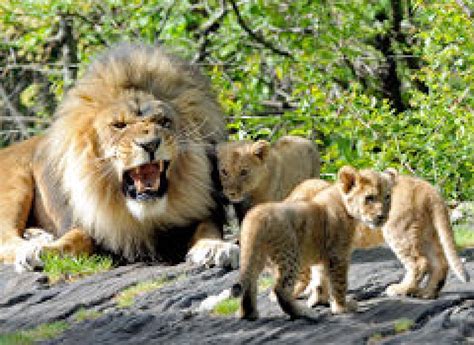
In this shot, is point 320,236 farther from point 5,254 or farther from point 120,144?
point 5,254

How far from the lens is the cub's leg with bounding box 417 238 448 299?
17.1 ft

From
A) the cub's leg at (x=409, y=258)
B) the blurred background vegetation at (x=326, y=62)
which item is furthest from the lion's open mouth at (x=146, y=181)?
the blurred background vegetation at (x=326, y=62)

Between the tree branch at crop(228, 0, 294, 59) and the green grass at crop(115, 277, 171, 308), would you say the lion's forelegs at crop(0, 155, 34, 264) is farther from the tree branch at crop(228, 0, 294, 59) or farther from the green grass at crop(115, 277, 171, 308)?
the tree branch at crop(228, 0, 294, 59)

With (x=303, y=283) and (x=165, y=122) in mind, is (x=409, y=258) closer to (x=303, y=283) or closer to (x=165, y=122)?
Answer: (x=303, y=283)

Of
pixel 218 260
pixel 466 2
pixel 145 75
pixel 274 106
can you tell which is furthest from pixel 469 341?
pixel 274 106

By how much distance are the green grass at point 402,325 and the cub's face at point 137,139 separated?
2409 mm

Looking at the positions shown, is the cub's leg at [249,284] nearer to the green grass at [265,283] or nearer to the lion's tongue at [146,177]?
the green grass at [265,283]

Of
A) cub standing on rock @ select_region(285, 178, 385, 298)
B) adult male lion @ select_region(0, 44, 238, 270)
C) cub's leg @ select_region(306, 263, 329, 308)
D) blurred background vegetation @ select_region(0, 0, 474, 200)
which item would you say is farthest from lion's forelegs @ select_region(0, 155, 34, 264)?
cub's leg @ select_region(306, 263, 329, 308)

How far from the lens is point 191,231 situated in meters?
7.25

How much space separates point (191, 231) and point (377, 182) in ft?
7.67

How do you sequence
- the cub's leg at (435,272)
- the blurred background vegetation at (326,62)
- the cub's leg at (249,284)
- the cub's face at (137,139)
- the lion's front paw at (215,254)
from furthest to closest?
1. the blurred background vegetation at (326,62)
2. the cub's face at (137,139)
3. the lion's front paw at (215,254)
4. the cub's leg at (435,272)
5. the cub's leg at (249,284)

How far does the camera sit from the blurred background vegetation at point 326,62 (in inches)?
344

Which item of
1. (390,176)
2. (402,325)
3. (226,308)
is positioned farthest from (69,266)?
(402,325)

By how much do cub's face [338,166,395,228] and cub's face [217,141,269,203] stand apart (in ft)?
6.43
